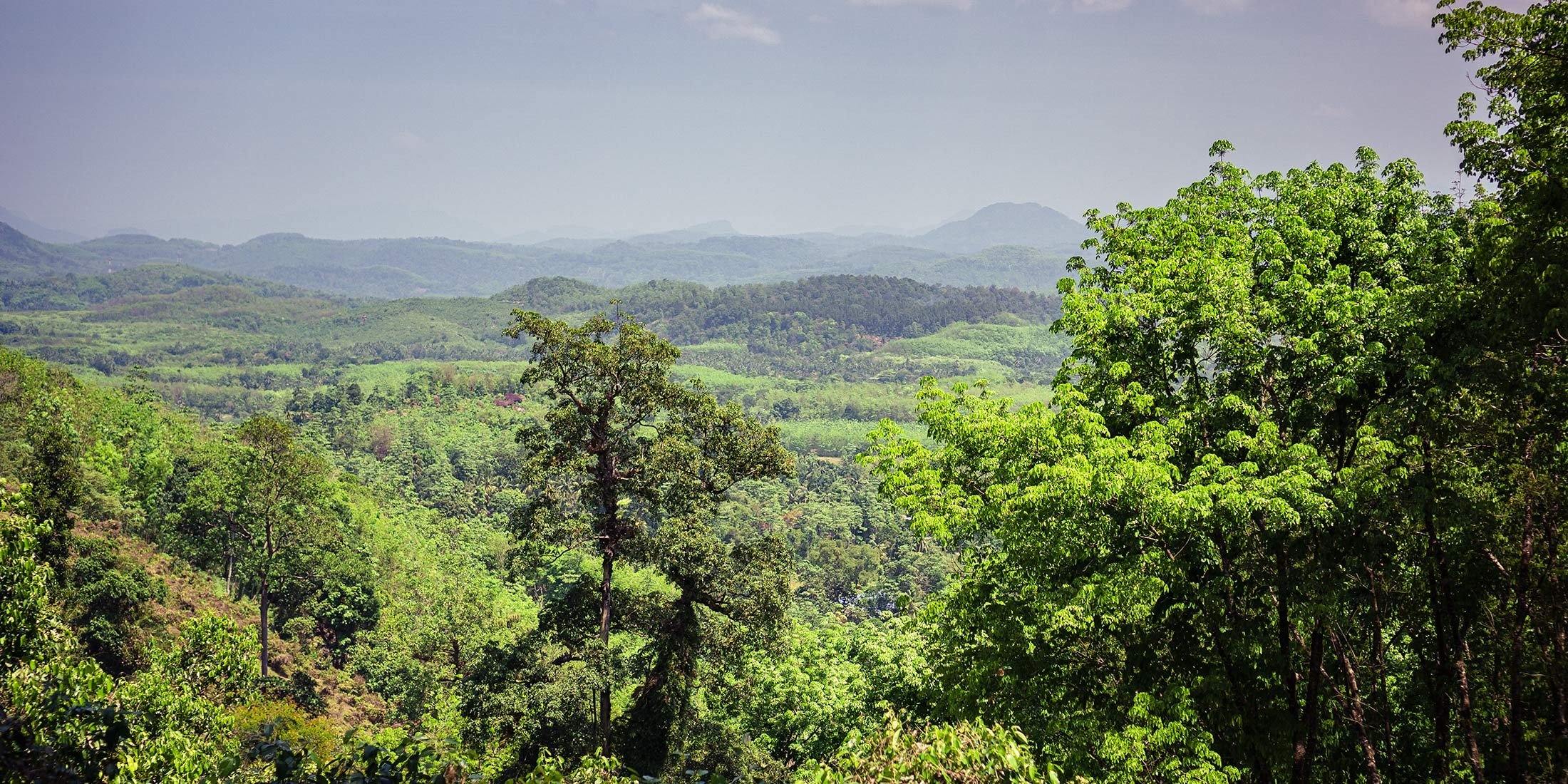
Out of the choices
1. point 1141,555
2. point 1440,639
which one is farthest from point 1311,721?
point 1141,555

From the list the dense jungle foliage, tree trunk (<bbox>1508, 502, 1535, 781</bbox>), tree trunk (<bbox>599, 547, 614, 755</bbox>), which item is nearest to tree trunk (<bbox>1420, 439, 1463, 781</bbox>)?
the dense jungle foliage

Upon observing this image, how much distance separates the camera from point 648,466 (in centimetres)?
1566

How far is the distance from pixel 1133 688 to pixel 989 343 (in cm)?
19466

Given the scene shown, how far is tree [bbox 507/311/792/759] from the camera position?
1524 centimetres

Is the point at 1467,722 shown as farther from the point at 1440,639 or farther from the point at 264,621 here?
the point at 264,621

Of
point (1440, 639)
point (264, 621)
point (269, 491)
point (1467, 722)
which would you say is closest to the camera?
point (1467, 722)

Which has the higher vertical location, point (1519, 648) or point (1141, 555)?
point (1141, 555)

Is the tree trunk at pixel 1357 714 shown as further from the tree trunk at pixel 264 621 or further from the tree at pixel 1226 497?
the tree trunk at pixel 264 621

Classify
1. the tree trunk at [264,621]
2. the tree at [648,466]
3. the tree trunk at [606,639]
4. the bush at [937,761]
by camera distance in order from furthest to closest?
the tree trunk at [264,621], the tree trunk at [606,639], the tree at [648,466], the bush at [937,761]

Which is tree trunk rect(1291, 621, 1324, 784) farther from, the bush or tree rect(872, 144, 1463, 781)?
the bush

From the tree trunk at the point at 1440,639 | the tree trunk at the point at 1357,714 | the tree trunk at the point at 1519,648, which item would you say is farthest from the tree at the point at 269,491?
the tree trunk at the point at 1519,648

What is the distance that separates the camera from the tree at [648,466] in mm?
15242

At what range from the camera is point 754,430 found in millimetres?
16250

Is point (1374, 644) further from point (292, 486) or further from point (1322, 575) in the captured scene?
point (292, 486)
